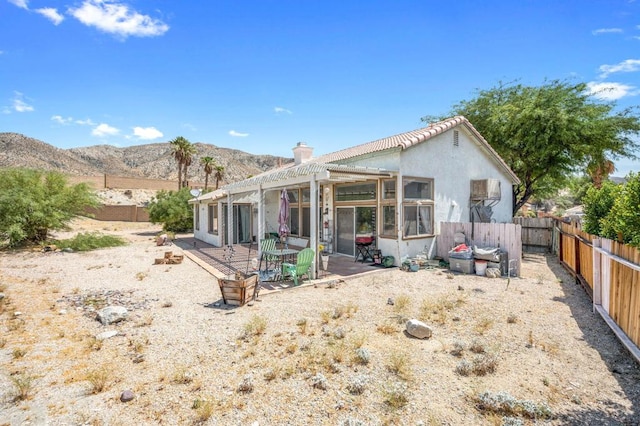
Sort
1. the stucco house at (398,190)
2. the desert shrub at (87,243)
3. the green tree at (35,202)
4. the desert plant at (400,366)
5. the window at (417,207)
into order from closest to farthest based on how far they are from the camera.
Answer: the desert plant at (400,366) < the stucco house at (398,190) < the window at (417,207) < the green tree at (35,202) < the desert shrub at (87,243)

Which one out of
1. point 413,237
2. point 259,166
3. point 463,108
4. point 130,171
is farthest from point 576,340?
point 259,166

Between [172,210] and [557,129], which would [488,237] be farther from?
[172,210]

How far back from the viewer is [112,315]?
6008 millimetres

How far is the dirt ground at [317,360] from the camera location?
324 centimetres

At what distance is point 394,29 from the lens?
35.4ft

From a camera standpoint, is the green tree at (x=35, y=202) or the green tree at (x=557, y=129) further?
the green tree at (x=35, y=202)

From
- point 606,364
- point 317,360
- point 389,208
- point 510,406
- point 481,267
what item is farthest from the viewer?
point 389,208

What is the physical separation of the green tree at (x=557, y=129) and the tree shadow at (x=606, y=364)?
9.71 meters

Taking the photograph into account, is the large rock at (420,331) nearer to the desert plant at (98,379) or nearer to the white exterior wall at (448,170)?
the desert plant at (98,379)

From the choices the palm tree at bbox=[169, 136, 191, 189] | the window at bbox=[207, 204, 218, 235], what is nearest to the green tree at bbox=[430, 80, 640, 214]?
the window at bbox=[207, 204, 218, 235]

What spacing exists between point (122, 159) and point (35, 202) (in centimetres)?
8441

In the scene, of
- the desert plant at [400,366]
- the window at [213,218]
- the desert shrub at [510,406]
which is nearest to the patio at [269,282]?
the window at [213,218]

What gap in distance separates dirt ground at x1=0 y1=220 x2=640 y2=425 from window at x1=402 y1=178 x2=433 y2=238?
3.57m

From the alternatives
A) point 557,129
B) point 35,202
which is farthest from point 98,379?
point 557,129
